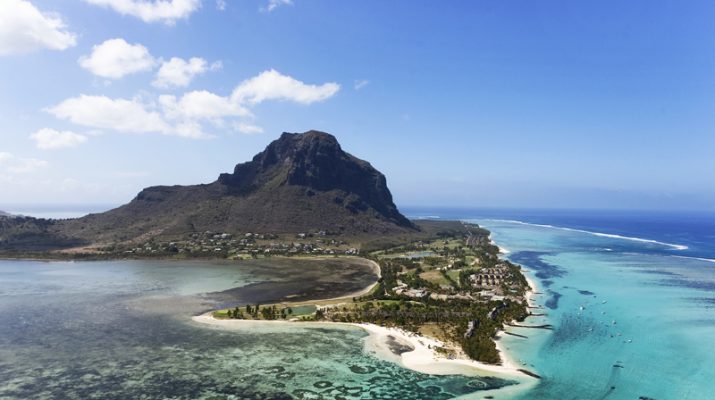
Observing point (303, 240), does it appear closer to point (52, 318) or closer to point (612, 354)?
point (52, 318)

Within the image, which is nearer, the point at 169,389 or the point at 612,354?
the point at 169,389

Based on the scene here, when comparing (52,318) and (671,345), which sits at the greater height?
(52,318)

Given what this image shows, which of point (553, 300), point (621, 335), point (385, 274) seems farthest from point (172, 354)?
point (553, 300)

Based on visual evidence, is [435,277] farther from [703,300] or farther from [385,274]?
[703,300]

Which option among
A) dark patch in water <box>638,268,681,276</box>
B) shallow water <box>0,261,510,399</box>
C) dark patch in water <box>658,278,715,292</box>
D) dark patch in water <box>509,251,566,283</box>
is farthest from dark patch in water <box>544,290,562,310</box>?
dark patch in water <box>638,268,681,276</box>

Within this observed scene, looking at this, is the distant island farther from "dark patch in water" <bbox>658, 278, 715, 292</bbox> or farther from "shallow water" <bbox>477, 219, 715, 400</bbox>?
"dark patch in water" <bbox>658, 278, 715, 292</bbox>

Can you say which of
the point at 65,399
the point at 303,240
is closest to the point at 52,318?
the point at 65,399
